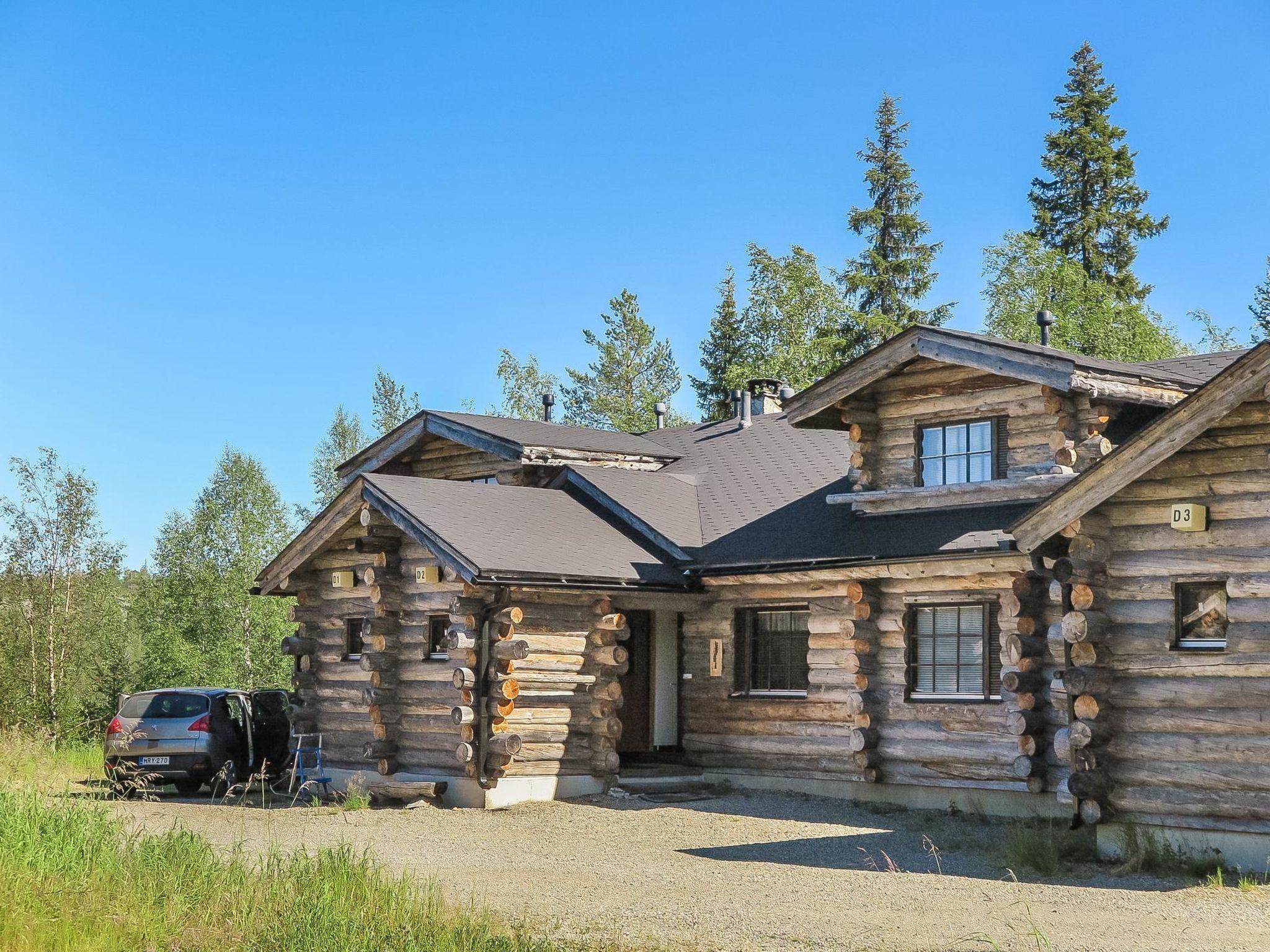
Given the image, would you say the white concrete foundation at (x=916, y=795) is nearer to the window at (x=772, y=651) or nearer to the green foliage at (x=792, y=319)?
the window at (x=772, y=651)

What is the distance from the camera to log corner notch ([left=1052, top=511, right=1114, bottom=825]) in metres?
13.5

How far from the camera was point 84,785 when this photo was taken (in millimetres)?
21391

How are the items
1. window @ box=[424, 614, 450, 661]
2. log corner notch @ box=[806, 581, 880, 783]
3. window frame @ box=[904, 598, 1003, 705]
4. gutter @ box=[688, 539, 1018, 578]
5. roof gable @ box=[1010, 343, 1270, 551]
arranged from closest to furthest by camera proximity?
roof gable @ box=[1010, 343, 1270, 551] → gutter @ box=[688, 539, 1018, 578] → window frame @ box=[904, 598, 1003, 705] → log corner notch @ box=[806, 581, 880, 783] → window @ box=[424, 614, 450, 661]

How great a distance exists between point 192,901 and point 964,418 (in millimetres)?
11774

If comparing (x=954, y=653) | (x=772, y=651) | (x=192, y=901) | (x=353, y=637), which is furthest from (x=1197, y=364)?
(x=192, y=901)

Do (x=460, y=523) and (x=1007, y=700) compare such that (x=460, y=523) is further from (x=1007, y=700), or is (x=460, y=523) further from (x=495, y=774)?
(x=1007, y=700)

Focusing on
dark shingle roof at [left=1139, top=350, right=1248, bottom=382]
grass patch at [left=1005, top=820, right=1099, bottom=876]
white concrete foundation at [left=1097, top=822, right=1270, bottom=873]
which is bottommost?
grass patch at [left=1005, top=820, right=1099, bottom=876]

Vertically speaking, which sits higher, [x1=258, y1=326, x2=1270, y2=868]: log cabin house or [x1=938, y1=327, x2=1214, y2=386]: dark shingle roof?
[x1=938, y1=327, x2=1214, y2=386]: dark shingle roof

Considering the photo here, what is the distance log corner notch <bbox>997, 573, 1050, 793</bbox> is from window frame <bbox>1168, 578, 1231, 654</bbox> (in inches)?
124

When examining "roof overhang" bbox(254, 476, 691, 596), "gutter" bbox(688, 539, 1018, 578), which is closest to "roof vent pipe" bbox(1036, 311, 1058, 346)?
"gutter" bbox(688, 539, 1018, 578)

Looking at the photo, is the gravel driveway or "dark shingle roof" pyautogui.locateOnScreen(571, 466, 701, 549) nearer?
the gravel driveway

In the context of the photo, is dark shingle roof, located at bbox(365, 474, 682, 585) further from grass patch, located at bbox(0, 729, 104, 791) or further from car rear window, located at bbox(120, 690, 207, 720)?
grass patch, located at bbox(0, 729, 104, 791)

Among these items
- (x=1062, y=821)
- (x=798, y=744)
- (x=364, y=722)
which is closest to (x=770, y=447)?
(x=798, y=744)

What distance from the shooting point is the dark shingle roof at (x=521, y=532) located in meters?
18.5
